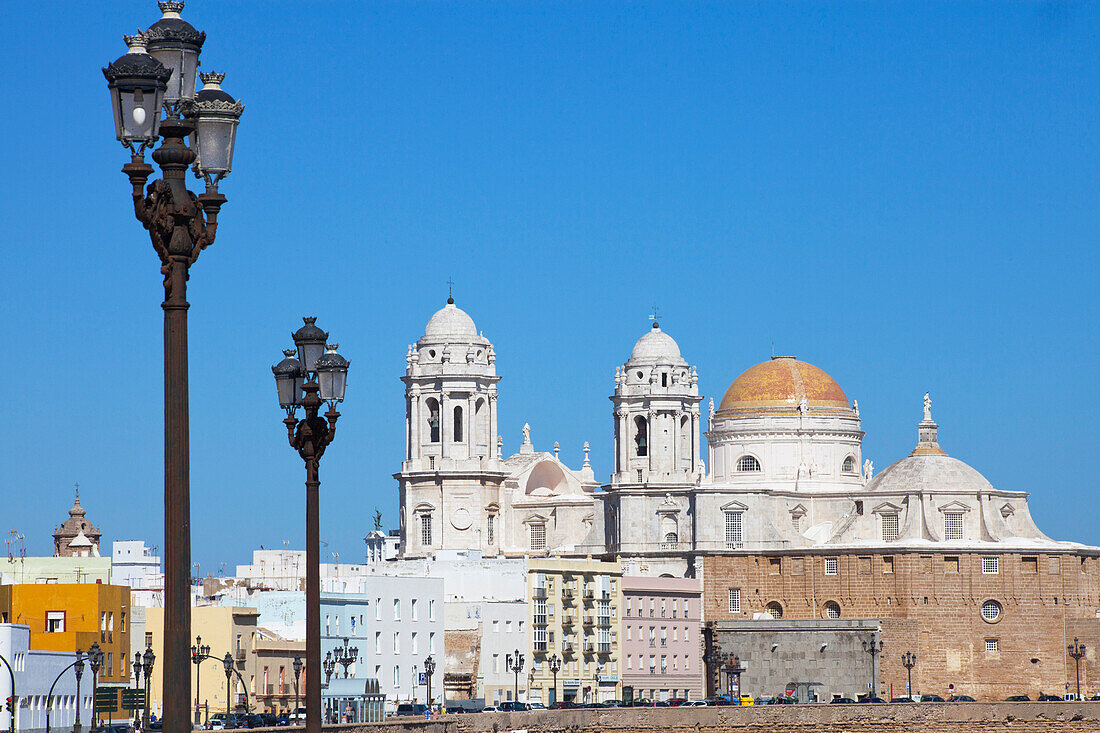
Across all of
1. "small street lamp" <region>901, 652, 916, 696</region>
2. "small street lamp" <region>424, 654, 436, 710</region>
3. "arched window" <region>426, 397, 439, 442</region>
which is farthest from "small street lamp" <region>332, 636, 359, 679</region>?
"small street lamp" <region>901, 652, 916, 696</region>

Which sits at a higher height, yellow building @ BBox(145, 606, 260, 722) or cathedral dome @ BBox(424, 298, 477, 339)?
cathedral dome @ BBox(424, 298, 477, 339)

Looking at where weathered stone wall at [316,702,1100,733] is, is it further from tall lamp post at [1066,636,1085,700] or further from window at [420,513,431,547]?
window at [420,513,431,547]

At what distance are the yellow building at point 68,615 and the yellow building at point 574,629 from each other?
24.7m

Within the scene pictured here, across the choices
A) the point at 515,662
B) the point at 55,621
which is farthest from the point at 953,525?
the point at 55,621

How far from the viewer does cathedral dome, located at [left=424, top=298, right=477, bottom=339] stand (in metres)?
90.2

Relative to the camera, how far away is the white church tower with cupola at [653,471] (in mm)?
90375

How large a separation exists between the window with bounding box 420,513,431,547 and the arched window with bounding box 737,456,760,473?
16244 mm

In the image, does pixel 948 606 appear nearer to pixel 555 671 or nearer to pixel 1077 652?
pixel 1077 652

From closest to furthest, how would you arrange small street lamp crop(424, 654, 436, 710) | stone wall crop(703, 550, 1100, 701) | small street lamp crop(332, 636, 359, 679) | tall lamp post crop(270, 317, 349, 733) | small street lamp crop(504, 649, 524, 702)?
tall lamp post crop(270, 317, 349, 733)
small street lamp crop(332, 636, 359, 679)
small street lamp crop(424, 654, 436, 710)
small street lamp crop(504, 649, 524, 702)
stone wall crop(703, 550, 1100, 701)

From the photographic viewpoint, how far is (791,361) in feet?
321

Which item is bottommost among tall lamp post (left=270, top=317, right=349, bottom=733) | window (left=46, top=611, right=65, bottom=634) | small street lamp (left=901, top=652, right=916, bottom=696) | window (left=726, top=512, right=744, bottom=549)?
small street lamp (left=901, top=652, right=916, bottom=696)

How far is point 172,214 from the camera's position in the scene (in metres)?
10.5

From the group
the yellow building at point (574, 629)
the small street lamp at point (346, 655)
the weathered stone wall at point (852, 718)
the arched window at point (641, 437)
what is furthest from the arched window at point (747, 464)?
the small street lamp at point (346, 655)

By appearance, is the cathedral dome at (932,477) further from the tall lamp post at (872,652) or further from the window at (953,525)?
the tall lamp post at (872,652)
